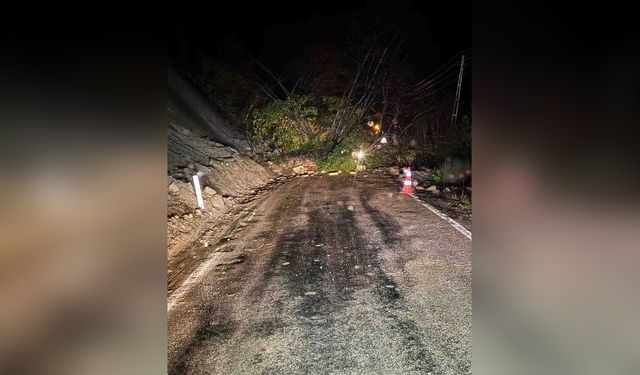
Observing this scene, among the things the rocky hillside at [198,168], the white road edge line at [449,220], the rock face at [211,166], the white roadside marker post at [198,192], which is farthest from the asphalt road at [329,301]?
the rock face at [211,166]

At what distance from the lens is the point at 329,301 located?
4785mm

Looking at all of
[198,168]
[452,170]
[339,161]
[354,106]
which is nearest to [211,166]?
[198,168]

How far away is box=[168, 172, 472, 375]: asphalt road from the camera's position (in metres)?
3.61

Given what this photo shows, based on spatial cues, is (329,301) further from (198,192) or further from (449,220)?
(198,192)

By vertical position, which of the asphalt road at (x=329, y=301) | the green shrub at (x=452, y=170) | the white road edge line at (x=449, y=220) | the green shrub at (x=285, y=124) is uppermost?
the green shrub at (x=285, y=124)

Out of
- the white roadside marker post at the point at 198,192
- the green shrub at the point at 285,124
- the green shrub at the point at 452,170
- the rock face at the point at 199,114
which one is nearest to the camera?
the white roadside marker post at the point at 198,192

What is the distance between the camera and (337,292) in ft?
16.5

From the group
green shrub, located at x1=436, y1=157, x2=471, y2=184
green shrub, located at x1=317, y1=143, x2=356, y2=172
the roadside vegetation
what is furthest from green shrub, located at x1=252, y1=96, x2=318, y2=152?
green shrub, located at x1=436, y1=157, x2=471, y2=184

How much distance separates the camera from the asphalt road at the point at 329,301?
3611 millimetres

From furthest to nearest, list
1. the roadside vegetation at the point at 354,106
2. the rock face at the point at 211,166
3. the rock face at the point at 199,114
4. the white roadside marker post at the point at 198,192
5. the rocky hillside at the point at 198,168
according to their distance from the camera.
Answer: the roadside vegetation at the point at 354,106
the rock face at the point at 199,114
the rock face at the point at 211,166
the white roadside marker post at the point at 198,192
the rocky hillside at the point at 198,168

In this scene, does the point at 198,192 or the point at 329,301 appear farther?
the point at 198,192

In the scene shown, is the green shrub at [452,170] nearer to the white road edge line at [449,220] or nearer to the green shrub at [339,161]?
the white road edge line at [449,220]

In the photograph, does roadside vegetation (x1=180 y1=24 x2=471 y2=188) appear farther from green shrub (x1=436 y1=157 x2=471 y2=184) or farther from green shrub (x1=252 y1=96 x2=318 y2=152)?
green shrub (x1=436 y1=157 x2=471 y2=184)
